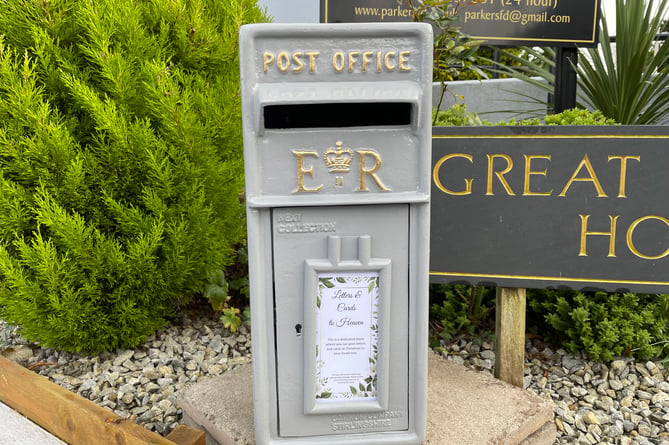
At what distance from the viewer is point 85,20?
2502 mm

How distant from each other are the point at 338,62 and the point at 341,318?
2.76ft

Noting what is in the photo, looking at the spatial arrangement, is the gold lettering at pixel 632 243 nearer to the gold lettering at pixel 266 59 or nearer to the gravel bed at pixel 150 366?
the gold lettering at pixel 266 59

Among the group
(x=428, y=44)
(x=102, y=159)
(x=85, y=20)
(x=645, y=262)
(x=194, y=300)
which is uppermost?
(x=85, y=20)

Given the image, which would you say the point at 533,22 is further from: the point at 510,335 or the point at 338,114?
the point at 338,114

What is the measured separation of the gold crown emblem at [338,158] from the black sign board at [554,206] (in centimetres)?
87

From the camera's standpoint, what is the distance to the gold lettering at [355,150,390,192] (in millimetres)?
1646

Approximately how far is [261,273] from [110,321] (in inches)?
53.0

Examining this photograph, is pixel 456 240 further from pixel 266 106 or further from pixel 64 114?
pixel 64 114

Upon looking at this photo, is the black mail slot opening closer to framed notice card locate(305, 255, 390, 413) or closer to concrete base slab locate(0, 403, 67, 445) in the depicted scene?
framed notice card locate(305, 255, 390, 413)

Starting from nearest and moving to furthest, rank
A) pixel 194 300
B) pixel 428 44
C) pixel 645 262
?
pixel 428 44, pixel 645 262, pixel 194 300

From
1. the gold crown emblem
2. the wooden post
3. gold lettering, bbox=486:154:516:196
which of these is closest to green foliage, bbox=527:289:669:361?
the wooden post

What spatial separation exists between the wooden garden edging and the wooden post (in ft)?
4.68

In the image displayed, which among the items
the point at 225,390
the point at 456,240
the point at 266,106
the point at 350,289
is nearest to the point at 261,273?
the point at 350,289

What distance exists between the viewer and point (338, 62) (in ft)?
5.22
